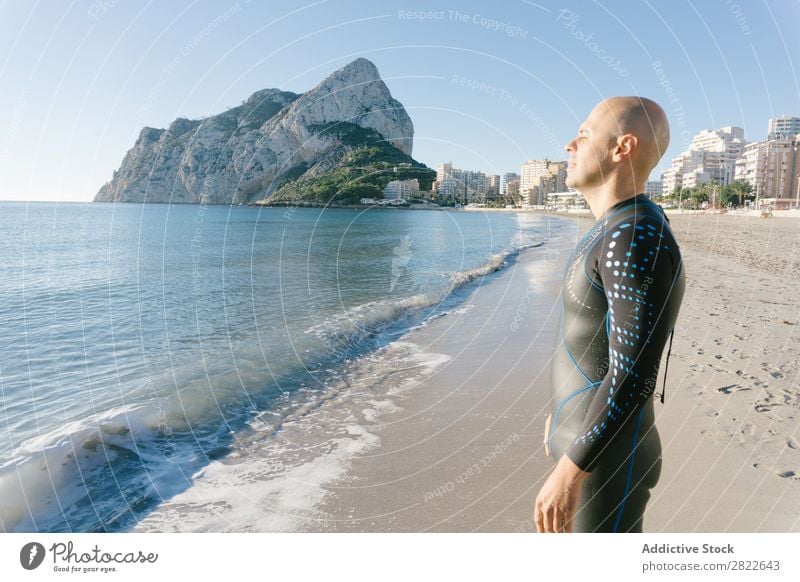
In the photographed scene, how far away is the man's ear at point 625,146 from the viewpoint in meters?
1.27

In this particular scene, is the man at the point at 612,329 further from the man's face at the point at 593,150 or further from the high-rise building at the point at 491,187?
the high-rise building at the point at 491,187

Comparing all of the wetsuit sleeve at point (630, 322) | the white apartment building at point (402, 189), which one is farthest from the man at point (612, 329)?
the white apartment building at point (402, 189)

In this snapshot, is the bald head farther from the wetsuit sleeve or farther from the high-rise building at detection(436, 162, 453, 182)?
the high-rise building at detection(436, 162, 453, 182)

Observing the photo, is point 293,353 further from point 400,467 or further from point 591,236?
point 591,236

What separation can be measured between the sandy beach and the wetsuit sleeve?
1824 mm

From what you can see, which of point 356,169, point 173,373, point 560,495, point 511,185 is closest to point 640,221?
point 560,495

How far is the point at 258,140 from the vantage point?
40875 mm

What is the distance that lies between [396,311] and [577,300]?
9.63 m

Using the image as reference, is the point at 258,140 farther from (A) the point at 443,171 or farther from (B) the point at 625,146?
(B) the point at 625,146

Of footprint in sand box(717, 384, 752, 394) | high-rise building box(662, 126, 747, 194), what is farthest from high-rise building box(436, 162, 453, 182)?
high-rise building box(662, 126, 747, 194)

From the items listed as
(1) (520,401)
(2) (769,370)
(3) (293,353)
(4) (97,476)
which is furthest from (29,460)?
(2) (769,370)

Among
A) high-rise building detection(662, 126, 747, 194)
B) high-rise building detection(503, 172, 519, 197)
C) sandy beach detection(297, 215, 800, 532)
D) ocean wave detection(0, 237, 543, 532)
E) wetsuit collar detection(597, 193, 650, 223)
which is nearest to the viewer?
wetsuit collar detection(597, 193, 650, 223)

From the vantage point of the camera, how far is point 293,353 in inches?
307

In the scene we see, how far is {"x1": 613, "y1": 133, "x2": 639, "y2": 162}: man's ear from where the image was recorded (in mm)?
1270
